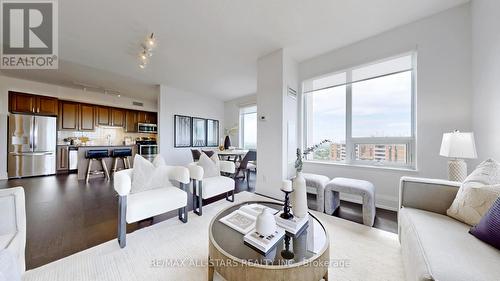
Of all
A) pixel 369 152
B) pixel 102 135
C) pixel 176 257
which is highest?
pixel 102 135

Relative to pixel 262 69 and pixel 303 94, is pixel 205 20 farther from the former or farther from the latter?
pixel 303 94

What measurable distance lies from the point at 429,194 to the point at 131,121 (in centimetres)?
832

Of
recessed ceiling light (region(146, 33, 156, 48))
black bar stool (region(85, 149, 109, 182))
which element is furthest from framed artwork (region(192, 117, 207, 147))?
recessed ceiling light (region(146, 33, 156, 48))

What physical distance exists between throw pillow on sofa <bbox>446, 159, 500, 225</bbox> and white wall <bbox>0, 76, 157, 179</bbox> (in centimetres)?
830

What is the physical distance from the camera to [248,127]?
247 inches

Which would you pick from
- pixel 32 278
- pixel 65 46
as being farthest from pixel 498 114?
pixel 65 46

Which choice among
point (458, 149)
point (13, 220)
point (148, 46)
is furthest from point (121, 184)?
point (458, 149)

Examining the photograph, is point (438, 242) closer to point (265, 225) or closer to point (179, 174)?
point (265, 225)

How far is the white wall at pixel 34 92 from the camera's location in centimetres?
429

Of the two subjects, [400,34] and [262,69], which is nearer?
[400,34]

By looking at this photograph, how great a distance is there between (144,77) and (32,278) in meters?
4.35

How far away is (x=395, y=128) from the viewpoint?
2.72 m

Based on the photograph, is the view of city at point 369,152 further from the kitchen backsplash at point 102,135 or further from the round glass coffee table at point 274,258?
the kitchen backsplash at point 102,135

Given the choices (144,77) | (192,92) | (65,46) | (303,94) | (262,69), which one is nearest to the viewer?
(65,46)
